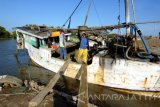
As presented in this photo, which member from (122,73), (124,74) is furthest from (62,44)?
(124,74)

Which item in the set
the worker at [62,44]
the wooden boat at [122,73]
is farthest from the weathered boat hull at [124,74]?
the worker at [62,44]

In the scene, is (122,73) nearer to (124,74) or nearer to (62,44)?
(124,74)

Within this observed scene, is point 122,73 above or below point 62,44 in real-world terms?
below

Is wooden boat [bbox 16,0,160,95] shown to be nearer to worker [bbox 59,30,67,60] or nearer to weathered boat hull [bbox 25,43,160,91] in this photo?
weathered boat hull [bbox 25,43,160,91]

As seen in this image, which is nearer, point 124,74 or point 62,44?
point 124,74

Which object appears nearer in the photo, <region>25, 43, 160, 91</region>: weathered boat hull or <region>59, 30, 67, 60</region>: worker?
<region>25, 43, 160, 91</region>: weathered boat hull

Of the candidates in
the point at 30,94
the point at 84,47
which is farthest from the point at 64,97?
the point at 84,47

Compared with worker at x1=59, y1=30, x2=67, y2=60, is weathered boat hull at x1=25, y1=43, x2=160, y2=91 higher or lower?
lower

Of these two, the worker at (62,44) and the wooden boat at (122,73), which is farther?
the worker at (62,44)

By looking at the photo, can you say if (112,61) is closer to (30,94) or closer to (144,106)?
(144,106)

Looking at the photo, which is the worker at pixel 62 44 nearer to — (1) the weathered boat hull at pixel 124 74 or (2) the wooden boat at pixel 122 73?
(2) the wooden boat at pixel 122 73

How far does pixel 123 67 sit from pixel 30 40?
45.8 feet

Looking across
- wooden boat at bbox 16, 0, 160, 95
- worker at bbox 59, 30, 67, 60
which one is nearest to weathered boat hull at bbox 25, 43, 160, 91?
wooden boat at bbox 16, 0, 160, 95

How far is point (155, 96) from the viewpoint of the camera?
1018cm
